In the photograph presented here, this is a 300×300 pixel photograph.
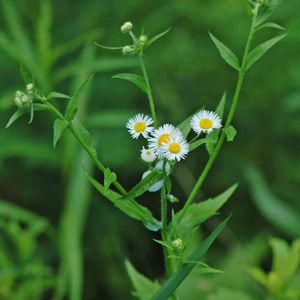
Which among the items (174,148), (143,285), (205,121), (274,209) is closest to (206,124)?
(205,121)

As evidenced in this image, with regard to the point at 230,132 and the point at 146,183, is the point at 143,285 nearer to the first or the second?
the point at 146,183

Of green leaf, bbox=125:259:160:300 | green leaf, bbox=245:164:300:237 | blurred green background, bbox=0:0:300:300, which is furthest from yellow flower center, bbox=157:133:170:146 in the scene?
green leaf, bbox=245:164:300:237

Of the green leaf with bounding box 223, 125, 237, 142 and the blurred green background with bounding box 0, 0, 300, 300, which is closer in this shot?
the green leaf with bounding box 223, 125, 237, 142

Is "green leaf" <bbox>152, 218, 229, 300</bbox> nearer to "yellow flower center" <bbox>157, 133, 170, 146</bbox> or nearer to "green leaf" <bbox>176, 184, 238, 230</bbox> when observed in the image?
"green leaf" <bbox>176, 184, 238, 230</bbox>

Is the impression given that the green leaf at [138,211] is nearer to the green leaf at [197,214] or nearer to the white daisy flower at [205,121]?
the green leaf at [197,214]

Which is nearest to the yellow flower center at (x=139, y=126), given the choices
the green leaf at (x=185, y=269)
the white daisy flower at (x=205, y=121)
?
the white daisy flower at (x=205, y=121)

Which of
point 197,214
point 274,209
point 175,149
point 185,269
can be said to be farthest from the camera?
point 274,209
